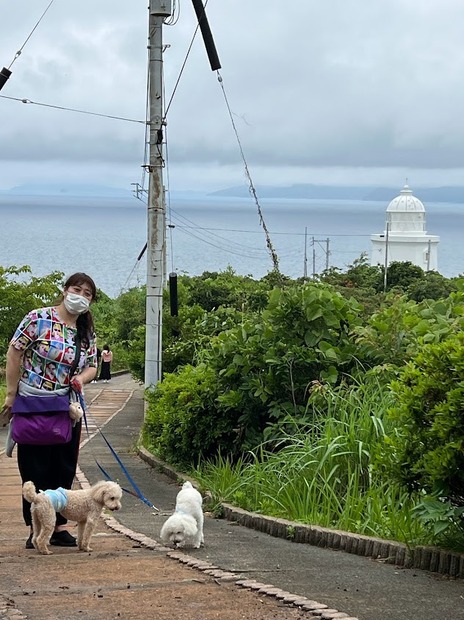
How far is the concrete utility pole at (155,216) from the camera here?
59.5 feet

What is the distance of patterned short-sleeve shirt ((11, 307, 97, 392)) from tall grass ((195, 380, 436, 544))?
7.21ft

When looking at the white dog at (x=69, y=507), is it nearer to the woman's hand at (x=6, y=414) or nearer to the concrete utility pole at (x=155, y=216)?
the woman's hand at (x=6, y=414)

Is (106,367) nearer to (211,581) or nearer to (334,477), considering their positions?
(334,477)

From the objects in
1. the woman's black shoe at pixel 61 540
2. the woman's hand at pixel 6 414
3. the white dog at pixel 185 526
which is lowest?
the woman's black shoe at pixel 61 540

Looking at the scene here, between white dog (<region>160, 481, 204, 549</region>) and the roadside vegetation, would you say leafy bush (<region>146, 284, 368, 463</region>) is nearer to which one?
the roadside vegetation

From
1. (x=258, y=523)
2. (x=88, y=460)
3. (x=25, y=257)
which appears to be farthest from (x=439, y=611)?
(x=25, y=257)

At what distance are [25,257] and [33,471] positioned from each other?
15575 centimetres

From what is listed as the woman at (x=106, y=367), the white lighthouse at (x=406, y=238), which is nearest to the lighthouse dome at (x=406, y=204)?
the white lighthouse at (x=406, y=238)

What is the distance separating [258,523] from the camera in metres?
9.04

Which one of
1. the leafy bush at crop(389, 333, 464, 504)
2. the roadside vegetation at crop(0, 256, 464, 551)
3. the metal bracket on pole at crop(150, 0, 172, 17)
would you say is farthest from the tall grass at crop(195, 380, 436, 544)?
the metal bracket on pole at crop(150, 0, 172, 17)

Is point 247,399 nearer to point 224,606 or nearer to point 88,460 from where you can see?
point 88,460

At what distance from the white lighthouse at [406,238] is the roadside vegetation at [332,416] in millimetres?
71423

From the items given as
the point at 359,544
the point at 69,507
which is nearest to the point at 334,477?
the point at 359,544

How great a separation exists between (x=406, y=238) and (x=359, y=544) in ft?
269
